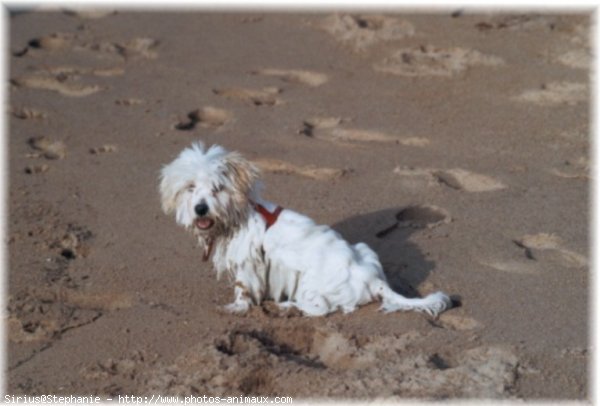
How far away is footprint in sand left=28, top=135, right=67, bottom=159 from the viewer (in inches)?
360

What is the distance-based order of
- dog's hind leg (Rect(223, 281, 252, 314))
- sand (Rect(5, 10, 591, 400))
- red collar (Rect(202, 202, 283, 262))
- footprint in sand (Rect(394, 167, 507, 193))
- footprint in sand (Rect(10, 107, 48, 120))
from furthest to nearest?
footprint in sand (Rect(10, 107, 48, 120))
footprint in sand (Rect(394, 167, 507, 193))
red collar (Rect(202, 202, 283, 262))
dog's hind leg (Rect(223, 281, 252, 314))
sand (Rect(5, 10, 591, 400))

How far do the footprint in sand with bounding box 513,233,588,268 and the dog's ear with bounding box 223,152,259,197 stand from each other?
2052mm

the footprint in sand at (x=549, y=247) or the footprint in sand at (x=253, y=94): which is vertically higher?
the footprint in sand at (x=549, y=247)

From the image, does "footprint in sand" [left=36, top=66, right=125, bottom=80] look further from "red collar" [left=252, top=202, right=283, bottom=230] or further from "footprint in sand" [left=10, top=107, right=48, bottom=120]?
"red collar" [left=252, top=202, right=283, bottom=230]

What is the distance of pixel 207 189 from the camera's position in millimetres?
6168

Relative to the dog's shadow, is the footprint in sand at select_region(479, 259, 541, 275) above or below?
above

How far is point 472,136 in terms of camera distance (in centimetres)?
948

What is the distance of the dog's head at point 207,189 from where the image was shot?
618 cm

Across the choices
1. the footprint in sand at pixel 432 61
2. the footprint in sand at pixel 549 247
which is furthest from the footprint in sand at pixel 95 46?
the footprint in sand at pixel 549 247

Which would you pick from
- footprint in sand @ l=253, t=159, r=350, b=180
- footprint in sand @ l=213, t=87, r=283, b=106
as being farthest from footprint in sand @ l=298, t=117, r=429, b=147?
footprint in sand @ l=253, t=159, r=350, b=180

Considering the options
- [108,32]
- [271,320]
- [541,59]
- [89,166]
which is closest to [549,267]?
[271,320]

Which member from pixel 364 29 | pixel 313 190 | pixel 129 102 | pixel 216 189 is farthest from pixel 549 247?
pixel 364 29

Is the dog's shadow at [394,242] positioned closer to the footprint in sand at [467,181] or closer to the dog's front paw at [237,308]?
the footprint in sand at [467,181]

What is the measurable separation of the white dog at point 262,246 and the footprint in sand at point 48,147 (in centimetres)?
309
